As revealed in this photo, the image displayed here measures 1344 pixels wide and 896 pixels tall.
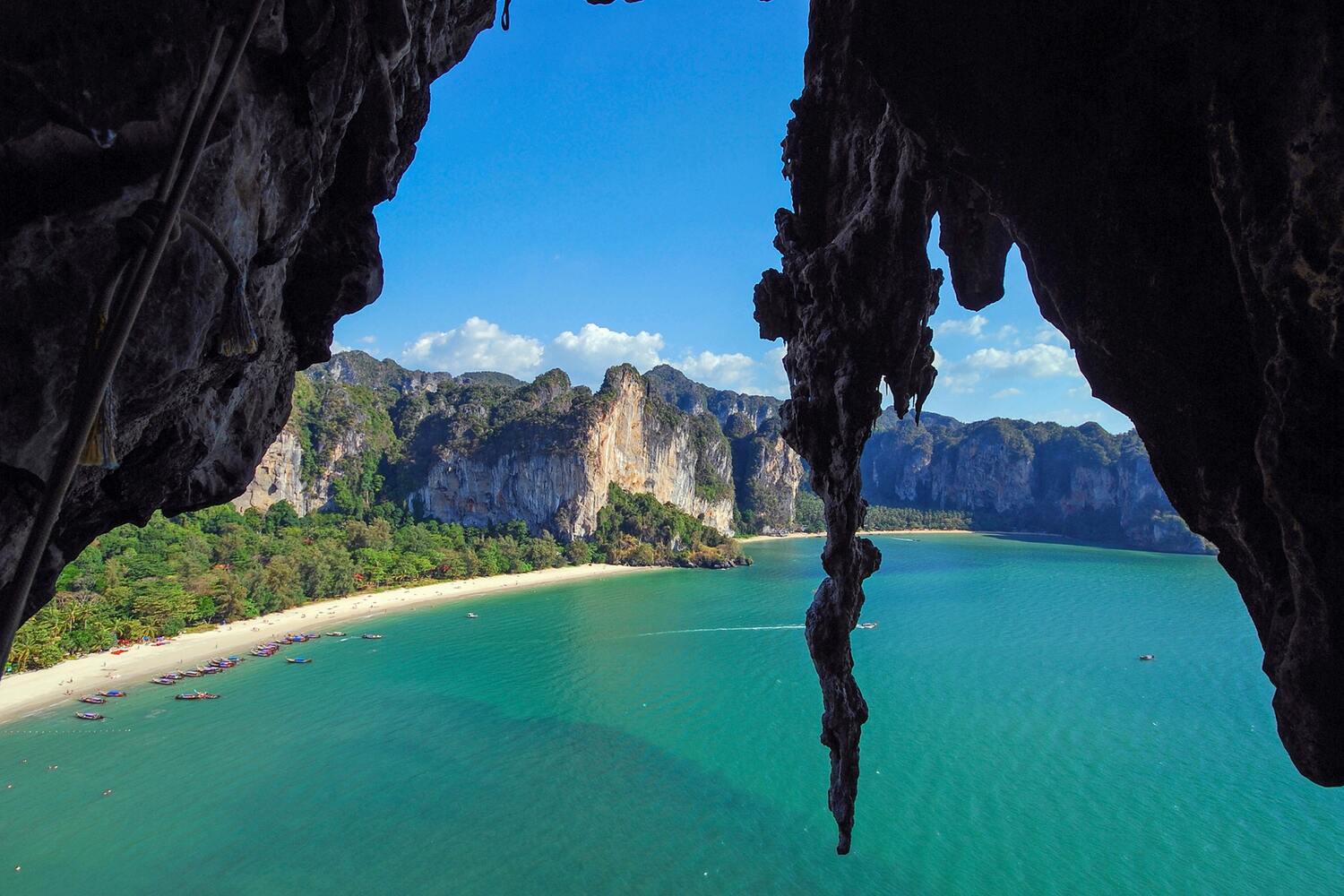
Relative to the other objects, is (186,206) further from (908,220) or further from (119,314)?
(908,220)

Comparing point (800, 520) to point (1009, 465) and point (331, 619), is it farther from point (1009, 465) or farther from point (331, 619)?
point (331, 619)

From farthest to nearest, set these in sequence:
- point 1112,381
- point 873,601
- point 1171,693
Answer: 1. point 873,601
2. point 1171,693
3. point 1112,381

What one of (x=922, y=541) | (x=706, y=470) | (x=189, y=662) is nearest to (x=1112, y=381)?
(x=189, y=662)

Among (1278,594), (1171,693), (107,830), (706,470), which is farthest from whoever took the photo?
(706,470)

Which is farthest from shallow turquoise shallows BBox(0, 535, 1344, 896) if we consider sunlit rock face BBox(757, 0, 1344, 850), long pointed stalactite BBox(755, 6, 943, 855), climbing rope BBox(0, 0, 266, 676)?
climbing rope BBox(0, 0, 266, 676)

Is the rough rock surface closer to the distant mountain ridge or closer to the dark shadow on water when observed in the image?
the distant mountain ridge

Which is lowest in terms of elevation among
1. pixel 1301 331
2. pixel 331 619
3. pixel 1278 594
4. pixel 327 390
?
pixel 331 619
